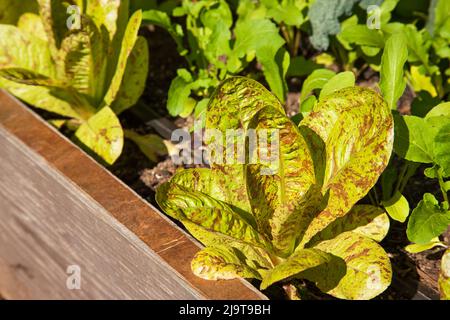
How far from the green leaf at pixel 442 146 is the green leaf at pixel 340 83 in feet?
0.66

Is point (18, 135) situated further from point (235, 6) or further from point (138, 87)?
point (235, 6)

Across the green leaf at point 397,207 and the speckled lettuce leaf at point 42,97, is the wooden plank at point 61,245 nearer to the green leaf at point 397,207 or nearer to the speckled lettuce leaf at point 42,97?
the speckled lettuce leaf at point 42,97

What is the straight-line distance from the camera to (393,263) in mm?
1504

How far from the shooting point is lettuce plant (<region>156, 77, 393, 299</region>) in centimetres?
126

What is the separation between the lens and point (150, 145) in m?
1.80

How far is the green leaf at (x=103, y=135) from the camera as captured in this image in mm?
1697

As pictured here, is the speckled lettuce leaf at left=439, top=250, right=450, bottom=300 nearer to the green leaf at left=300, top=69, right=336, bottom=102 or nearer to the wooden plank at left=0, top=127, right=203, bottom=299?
the wooden plank at left=0, top=127, right=203, bottom=299

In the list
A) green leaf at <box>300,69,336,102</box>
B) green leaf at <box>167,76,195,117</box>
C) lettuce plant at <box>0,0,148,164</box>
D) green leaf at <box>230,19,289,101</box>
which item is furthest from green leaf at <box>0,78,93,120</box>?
green leaf at <box>300,69,336,102</box>

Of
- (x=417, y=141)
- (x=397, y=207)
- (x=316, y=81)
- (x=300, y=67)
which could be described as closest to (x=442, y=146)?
(x=417, y=141)

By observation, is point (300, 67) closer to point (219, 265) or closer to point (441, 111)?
point (441, 111)

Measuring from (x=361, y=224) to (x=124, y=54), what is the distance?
64cm

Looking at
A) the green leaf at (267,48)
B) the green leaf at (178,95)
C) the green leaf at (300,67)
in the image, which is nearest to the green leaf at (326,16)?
the green leaf at (300,67)

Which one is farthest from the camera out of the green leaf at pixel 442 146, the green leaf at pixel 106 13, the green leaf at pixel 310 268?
the green leaf at pixel 106 13
